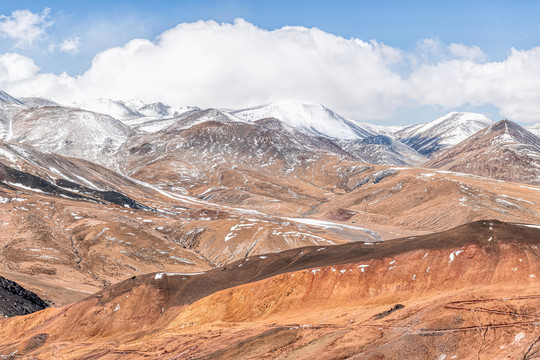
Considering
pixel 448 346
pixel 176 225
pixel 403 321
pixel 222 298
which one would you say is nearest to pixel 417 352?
pixel 448 346

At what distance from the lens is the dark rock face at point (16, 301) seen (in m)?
76.5

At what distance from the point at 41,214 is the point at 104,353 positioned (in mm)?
103155

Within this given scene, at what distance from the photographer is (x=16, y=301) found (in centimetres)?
8019

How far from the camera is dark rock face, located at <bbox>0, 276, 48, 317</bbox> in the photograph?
251 ft

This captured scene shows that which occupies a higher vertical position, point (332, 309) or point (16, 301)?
point (332, 309)

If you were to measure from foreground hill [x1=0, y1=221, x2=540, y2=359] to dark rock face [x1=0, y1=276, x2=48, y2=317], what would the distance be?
677 centimetres

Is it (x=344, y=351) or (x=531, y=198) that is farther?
(x=531, y=198)

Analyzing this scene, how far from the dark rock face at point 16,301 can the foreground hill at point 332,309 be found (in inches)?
267

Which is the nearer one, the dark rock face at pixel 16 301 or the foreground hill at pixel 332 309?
the foreground hill at pixel 332 309

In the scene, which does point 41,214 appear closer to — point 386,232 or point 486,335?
point 386,232

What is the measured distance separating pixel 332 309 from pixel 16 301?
55.6 metres

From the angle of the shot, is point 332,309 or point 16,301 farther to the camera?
point 16,301

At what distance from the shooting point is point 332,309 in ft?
172

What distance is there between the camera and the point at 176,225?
507ft
